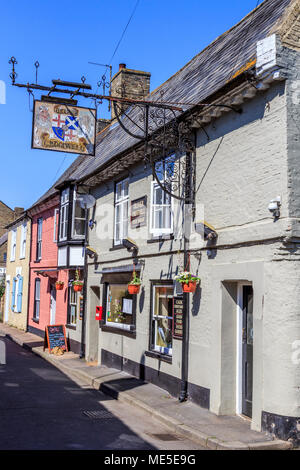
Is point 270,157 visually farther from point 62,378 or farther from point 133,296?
point 62,378

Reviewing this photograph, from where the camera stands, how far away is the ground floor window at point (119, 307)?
13.4 metres

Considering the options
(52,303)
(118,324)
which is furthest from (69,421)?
(52,303)

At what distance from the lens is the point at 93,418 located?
9023 millimetres

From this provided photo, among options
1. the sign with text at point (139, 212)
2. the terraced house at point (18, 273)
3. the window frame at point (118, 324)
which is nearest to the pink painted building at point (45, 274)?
the terraced house at point (18, 273)

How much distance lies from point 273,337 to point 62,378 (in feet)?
24.7

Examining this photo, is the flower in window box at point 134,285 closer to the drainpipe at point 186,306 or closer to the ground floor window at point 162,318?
the ground floor window at point 162,318

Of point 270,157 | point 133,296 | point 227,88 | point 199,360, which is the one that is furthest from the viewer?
point 133,296

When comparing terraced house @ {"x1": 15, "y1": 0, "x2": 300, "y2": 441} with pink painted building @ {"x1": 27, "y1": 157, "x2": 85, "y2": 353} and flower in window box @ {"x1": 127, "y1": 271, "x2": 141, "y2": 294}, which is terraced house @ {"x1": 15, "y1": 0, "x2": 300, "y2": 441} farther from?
pink painted building @ {"x1": 27, "y1": 157, "x2": 85, "y2": 353}

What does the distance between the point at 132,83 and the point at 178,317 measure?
11.5 meters

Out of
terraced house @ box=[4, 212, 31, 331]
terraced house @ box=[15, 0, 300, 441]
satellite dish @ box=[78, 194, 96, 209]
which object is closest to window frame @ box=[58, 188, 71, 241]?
satellite dish @ box=[78, 194, 96, 209]

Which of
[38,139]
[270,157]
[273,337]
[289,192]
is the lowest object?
[273,337]

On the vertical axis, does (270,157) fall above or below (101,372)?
above

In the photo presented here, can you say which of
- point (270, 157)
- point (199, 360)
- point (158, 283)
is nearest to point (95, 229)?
point (158, 283)

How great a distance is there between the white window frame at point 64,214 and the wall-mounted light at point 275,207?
1125 cm
